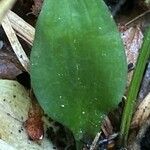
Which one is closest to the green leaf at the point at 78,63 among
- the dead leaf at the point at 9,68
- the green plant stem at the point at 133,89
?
the green plant stem at the point at 133,89

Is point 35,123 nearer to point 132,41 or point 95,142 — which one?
point 95,142

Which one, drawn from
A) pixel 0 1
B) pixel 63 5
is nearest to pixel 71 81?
pixel 63 5

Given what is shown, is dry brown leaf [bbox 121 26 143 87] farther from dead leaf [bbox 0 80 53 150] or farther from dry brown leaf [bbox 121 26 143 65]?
dead leaf [bbox 0 80 53 150]

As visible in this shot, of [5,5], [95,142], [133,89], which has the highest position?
[5,5]

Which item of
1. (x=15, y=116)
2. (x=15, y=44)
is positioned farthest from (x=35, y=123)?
(x=15, y=44)

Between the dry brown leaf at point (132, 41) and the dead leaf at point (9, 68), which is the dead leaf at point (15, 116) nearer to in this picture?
the dead leaf at point (9, 68)

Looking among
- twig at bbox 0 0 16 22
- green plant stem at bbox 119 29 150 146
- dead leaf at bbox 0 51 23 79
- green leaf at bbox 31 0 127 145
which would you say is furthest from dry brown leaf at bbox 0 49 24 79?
twig at bbox 0 0 16 22

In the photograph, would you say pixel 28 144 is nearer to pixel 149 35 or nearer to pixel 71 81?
pixel 71 81
